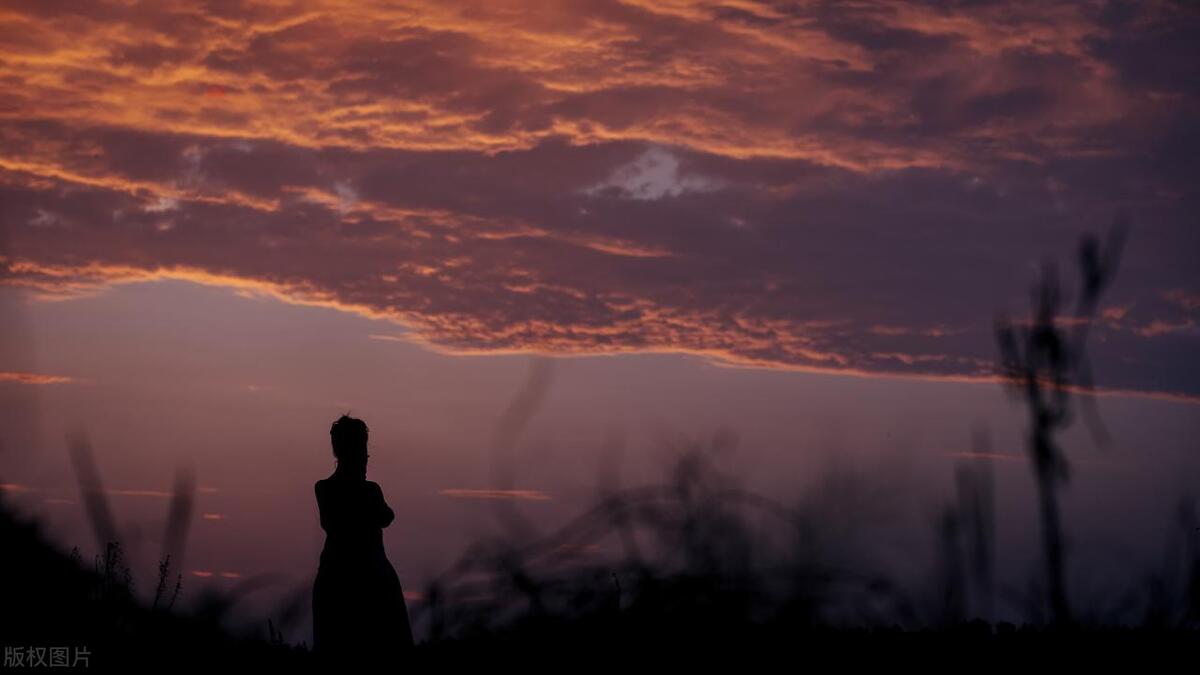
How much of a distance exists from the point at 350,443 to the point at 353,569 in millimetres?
1009

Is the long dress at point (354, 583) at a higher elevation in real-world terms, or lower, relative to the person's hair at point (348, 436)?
lower

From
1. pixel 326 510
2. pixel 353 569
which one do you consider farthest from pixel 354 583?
pixel 326 510

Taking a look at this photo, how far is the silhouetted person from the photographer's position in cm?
960

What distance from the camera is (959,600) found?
6191 mm

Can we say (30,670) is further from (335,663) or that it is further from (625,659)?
(625,659)

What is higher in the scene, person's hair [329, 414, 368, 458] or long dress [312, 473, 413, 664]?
person's hair [329, 414, 368, 458]

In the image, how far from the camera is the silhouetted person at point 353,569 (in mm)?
9602

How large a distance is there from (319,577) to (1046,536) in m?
6.28

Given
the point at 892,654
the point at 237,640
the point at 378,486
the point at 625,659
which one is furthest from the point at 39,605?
the point at 892,654

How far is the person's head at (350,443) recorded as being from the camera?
9.62m

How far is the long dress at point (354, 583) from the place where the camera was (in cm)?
960

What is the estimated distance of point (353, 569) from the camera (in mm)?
9656

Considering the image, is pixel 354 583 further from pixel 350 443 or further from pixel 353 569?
pixel 350 443

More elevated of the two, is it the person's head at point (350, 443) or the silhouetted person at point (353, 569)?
the person's head at point (350, 443)
